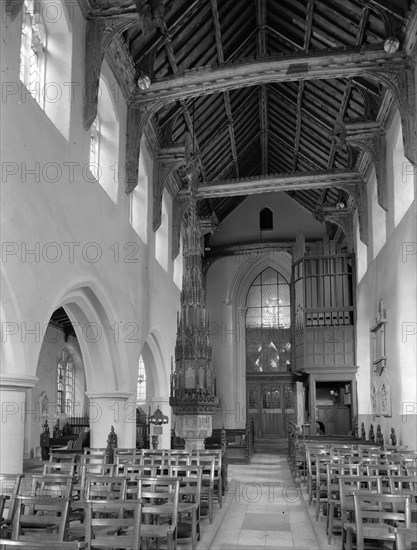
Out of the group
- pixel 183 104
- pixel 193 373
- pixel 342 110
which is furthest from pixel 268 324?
pixel 193 373

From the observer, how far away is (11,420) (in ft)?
25.8

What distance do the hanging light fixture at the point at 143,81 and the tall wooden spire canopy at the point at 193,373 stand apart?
157 inches

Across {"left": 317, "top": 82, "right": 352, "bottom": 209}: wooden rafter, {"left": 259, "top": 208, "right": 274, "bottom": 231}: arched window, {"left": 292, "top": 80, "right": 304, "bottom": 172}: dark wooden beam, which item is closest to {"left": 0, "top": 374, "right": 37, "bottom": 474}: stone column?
{"left": 317, "top": 82, "right": 352, "bottom": 209}: wooden rafter

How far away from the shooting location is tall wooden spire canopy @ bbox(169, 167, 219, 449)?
13.2 m

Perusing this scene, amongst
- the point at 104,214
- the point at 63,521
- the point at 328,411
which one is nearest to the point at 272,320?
the point at 328,411

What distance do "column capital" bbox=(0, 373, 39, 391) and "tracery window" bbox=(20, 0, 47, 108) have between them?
13.2ft

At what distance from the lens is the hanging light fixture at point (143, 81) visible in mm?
12555

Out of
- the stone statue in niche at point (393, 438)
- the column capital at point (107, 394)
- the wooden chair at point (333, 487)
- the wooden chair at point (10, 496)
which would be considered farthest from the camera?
the stone statue in niche at point (393, 438)

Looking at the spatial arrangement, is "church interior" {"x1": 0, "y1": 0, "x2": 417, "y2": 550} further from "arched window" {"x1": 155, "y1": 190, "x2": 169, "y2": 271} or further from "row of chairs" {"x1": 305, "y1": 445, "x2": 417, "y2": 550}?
"row of chairs" {"x1": 305, "y1": 445, "x2": 417, "y2": 550}

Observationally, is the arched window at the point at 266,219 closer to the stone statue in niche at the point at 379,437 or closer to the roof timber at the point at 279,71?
the stone statue in niche at the point at 379,437

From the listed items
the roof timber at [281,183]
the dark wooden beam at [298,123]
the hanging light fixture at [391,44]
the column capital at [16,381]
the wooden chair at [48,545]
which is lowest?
the wooden chair at [48,545]

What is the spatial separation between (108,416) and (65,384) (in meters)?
10.2

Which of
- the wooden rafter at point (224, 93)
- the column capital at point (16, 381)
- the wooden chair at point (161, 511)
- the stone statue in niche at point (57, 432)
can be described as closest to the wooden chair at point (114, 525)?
the wooden chair at point (161, 511)

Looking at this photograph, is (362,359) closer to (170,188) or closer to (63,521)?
(170,188)
